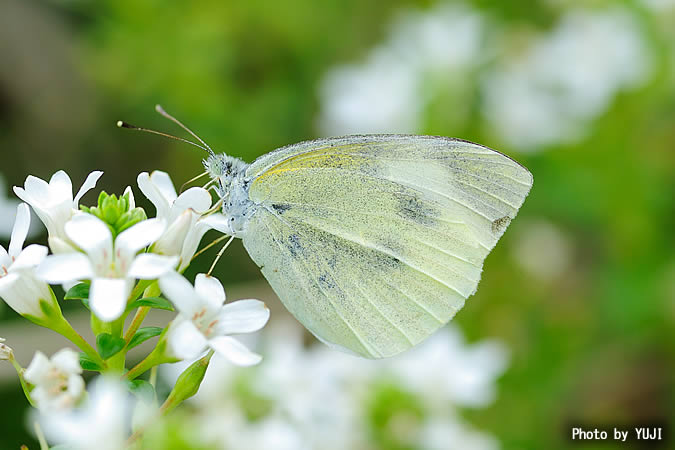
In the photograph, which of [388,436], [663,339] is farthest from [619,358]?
[388,436]

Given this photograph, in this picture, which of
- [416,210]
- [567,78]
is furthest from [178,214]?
[567,78]

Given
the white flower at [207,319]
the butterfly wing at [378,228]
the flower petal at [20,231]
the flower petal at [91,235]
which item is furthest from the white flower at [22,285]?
the butterfly wing at [378,228]

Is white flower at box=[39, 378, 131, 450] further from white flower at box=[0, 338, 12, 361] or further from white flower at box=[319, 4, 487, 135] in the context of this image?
white flower at box=[319, 4, 487, 135]

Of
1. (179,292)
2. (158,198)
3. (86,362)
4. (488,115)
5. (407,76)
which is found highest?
(407,76)

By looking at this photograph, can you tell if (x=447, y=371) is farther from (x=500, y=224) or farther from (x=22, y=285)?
(x=22, y=285)

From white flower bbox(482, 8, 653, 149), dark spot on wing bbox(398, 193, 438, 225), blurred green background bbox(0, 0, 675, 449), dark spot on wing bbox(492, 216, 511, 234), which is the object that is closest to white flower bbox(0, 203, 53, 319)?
dark spot on wing bbox(398, 193, 438, 225)

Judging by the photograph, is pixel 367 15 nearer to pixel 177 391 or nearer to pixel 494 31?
pixel 494 31

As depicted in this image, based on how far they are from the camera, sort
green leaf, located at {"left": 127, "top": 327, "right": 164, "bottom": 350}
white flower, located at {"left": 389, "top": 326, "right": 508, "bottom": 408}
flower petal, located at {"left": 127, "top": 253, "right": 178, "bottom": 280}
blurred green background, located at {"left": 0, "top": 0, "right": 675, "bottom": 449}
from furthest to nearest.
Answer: blurred green background, located at {"left": 0, "top": 0, "right": 675, "bottom": 449}, white flower, located at {"left": 389, "top": 326, "right": 508, "bottom": 408}, green leaf, located at {"left": 127, "top": 327, "right": 164, "bottom": 350}, flower petal, located at {"left": 127, "top": 253, "right": 178, "bottom": 280}
